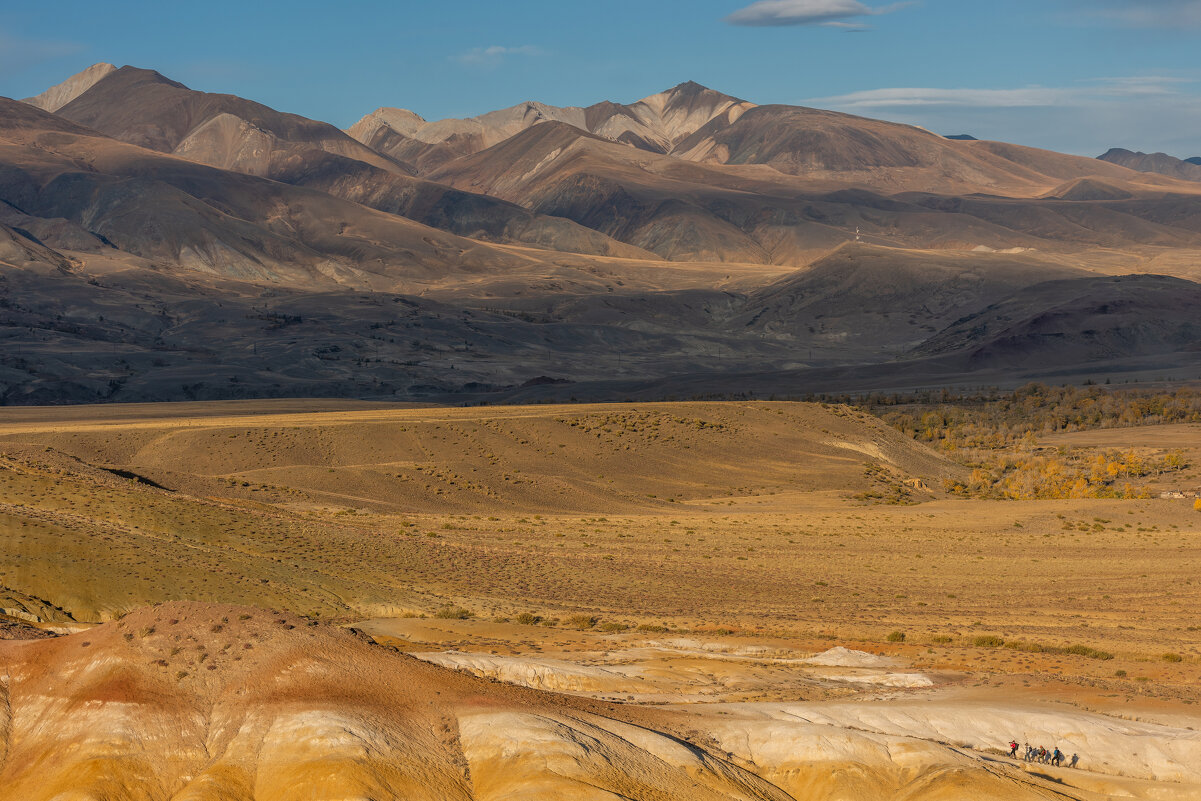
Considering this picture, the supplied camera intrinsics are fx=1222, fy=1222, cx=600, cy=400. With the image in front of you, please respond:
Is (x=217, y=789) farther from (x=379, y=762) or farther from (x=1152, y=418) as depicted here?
(x=1152, y=418)

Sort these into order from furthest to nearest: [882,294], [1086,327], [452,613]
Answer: [882,294] < [1086,327] < [452,613]

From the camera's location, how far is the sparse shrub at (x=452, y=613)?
88.8 feet

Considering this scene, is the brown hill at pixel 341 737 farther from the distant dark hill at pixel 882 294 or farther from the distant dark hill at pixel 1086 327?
the distant dark hill at pixel 882 294

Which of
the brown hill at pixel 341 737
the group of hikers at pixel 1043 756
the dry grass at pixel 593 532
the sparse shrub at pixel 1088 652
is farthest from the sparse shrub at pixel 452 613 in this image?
the group of hikers at pixel 1043 756

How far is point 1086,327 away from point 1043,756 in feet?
381

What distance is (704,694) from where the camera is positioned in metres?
19.3

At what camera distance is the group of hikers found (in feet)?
51.9

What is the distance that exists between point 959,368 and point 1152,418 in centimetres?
4208

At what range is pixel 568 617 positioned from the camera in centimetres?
2733

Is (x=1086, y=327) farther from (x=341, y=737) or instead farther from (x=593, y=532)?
(x=341, y=737)

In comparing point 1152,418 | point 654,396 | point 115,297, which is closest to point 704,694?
point 1152,418

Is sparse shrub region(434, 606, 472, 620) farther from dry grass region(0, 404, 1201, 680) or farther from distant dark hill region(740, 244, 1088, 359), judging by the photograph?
distant dark hill region(740, 244, 1088, 359)

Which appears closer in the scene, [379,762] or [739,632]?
[379,762]

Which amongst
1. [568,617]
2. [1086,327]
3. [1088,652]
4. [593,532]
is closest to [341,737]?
[568,617]
